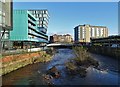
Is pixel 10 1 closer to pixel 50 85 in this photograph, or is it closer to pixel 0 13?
pixel 0 13

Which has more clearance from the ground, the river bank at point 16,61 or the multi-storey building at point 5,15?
the multi-storey building at point 5,15

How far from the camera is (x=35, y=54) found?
5700 cm

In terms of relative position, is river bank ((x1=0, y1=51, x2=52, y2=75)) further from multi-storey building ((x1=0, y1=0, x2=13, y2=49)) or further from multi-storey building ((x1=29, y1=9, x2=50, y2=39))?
multi-storey building ((x1=29, y1=9, x2=50, y2=39))

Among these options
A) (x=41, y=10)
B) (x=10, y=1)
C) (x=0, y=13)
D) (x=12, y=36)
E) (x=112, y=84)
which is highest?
(x=41, y=10)

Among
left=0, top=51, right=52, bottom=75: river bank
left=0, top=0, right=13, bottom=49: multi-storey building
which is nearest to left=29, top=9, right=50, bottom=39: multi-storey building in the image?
left=0, top=51, right=52, bottom=75: river bank

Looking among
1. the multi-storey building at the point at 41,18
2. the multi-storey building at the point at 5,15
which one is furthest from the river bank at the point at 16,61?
the multi-storey building at the point at 41,18

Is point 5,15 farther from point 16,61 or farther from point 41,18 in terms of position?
point 41,18

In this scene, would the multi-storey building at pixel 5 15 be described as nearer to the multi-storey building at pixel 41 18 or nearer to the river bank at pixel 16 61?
the river bank at pixel 16 61

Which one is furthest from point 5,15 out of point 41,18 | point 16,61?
point 41,18

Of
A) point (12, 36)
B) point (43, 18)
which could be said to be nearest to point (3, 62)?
point (12, 36)

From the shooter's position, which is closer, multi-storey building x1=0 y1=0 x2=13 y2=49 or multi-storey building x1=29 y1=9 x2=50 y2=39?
multi-storey building x1=0 y1=0 x2=13 y2=49

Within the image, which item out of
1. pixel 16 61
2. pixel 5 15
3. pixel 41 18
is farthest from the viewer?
pixel 41 18

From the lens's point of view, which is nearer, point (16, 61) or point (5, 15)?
point (16, 61)

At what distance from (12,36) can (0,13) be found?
28.2m
